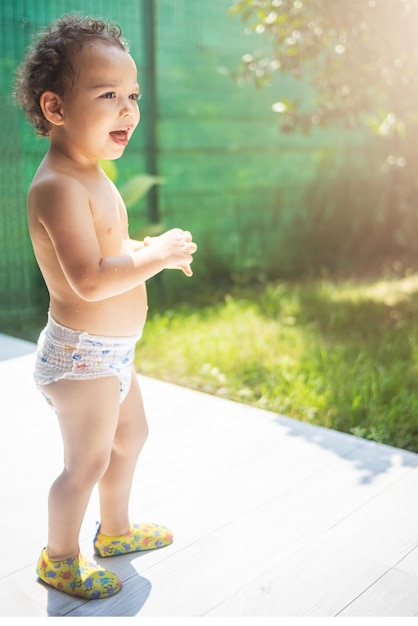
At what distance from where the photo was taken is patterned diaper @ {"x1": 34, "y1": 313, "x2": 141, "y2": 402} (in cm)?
187

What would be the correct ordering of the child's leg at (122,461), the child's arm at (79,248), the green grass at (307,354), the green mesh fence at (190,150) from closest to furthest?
the child's arm at (79,248)
the child's leg at (122,461)
the green grass at (307,354)
the green mesh fence at (190,150)

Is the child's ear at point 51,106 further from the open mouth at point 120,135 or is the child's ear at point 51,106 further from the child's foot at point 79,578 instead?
the child's foot at point 79,578

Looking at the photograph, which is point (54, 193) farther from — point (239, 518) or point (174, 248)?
point (239, 518)

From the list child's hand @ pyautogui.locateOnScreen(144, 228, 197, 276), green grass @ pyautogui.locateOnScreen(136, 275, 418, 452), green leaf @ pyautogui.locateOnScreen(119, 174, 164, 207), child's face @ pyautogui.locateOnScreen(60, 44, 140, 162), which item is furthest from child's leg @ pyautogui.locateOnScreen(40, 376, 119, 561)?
green leaf @ pyautogui.locateOnScreen(119, 174, 164, 207)

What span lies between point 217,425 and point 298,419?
0.43 metres

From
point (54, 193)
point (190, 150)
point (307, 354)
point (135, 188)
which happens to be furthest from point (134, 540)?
point (190, 150)

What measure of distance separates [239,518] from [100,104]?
4.41 ft

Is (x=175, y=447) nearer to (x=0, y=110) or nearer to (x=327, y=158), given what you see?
(x=0, y=110)

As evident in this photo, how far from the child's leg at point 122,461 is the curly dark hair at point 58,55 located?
2.69 ft

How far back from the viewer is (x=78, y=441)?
6.13ft

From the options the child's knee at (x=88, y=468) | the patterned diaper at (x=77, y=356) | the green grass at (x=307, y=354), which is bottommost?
the green grass at (x=307, y=354)

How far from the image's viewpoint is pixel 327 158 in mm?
7188

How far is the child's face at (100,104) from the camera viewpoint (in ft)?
5.75

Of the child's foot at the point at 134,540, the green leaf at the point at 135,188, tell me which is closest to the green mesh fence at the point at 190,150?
the green leaf at the point at 135,188
